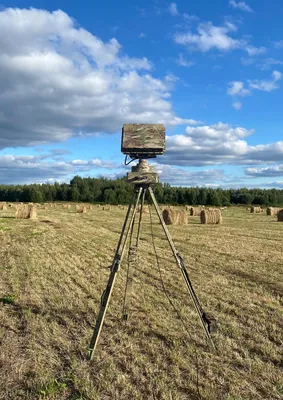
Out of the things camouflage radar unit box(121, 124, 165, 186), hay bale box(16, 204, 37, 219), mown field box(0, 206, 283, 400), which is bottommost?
mown field box(0, 206, 283, 400)

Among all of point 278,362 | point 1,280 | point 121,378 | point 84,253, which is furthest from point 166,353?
point 84,253

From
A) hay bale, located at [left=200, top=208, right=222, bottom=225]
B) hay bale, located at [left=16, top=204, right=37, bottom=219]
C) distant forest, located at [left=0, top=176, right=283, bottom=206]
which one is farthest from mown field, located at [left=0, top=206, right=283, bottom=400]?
Answer: distant forest, located at [left=0, top=176, right=283, bottom=206]

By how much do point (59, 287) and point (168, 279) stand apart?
296 cm

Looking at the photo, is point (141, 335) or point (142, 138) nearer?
point (142, 138)

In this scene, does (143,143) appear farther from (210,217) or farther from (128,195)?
(128,195)

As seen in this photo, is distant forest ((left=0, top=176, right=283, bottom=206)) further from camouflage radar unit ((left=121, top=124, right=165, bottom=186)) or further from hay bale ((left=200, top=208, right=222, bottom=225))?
camouflage radar unit ((left=121, top=124, right=165, bottom=186))

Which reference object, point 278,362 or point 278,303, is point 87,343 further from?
point 278,303

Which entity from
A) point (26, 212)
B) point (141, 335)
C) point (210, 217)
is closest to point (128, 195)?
point (26, 212)

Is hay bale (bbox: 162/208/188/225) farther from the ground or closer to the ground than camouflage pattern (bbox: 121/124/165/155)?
closer to the ground

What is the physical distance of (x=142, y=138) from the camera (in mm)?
6031

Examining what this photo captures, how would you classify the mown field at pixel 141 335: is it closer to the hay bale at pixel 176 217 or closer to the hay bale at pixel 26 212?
the hay bale at pixel 176 217

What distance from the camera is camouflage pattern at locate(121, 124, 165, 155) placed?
6.01m

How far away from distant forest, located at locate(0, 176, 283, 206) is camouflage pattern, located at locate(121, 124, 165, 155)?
82.0 meters

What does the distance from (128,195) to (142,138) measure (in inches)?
3594
